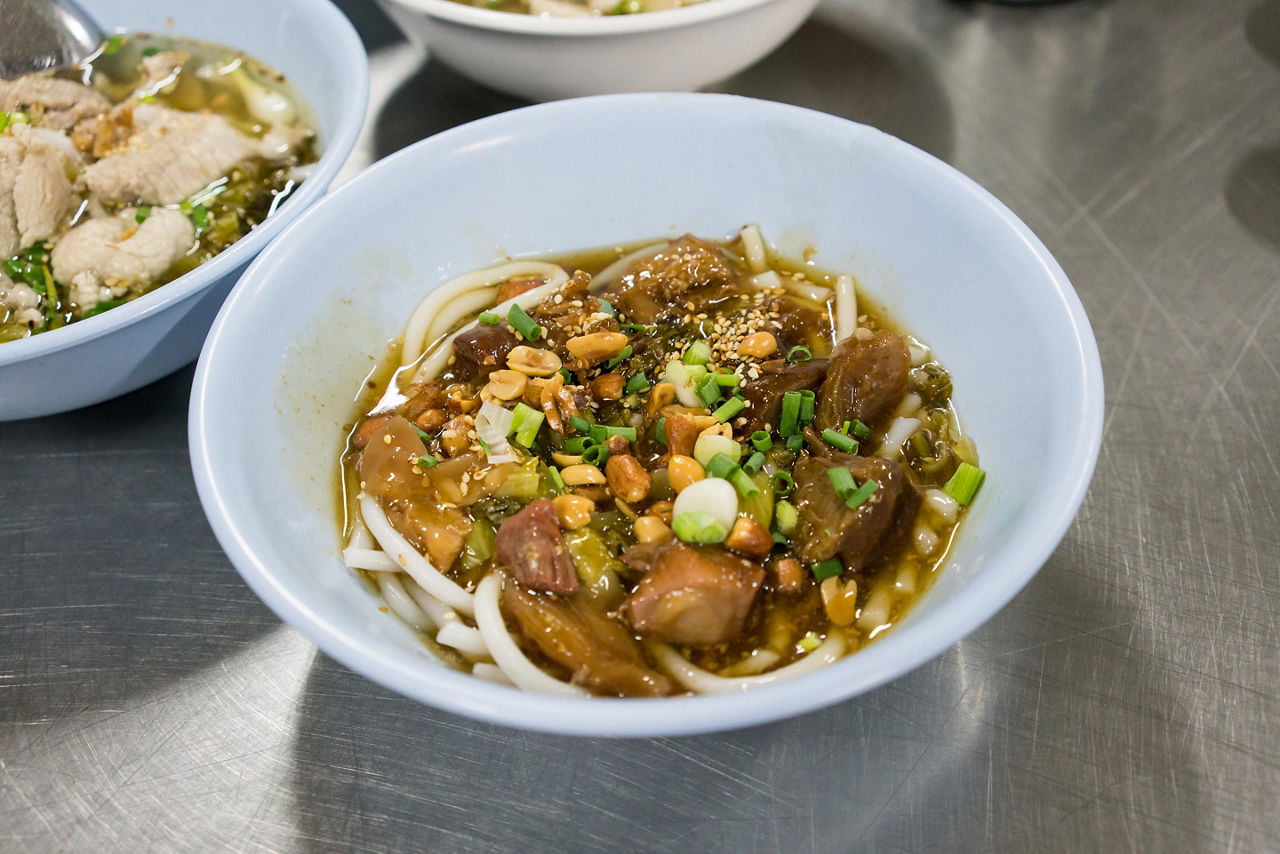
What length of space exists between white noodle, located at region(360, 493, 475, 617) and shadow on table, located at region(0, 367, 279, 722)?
561mm

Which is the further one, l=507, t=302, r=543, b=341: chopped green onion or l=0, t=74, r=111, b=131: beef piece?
l=0, t=74, r=111, b=131: beef piece

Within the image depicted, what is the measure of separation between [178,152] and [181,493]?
1.35 metres

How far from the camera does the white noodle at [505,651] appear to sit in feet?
6.23

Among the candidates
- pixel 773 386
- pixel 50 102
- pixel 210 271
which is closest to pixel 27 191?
pixel 50 102

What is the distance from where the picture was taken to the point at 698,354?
248cm

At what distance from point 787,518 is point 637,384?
23.5 inches

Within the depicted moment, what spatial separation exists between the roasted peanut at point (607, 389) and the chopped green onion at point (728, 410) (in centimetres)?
30

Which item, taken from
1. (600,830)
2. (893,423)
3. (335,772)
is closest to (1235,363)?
(893,423)

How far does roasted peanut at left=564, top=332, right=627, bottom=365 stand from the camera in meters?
2.51

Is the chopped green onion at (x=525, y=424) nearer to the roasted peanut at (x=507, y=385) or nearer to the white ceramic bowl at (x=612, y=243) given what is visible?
the roasted peanut at (x=507, y=385)

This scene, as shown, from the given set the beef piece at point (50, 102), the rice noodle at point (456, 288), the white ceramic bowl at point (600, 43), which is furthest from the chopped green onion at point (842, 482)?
the beef piece at point (50, 102)

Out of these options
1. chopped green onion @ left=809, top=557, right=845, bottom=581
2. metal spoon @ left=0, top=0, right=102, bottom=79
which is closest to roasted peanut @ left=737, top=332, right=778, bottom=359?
chopped green onion @ left=809, top=557, right=845, bottom=581

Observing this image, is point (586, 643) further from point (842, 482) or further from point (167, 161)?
point (167, 161)

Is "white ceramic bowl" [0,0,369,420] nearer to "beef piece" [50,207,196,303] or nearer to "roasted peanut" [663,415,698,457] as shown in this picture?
"beef piece" [50,207,196,303]
